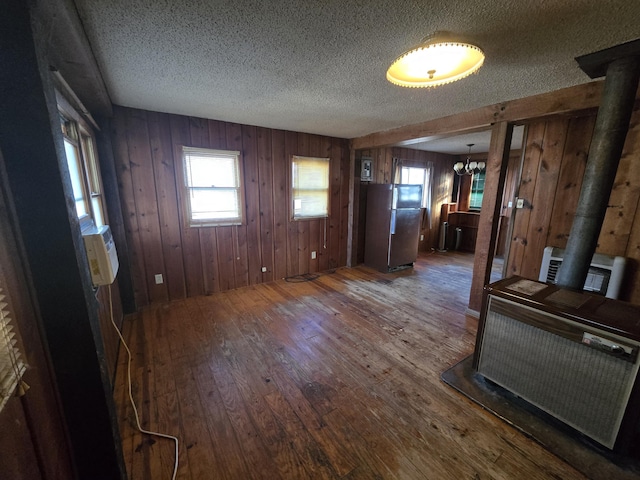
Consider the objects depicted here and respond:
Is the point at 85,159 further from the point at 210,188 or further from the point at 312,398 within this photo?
the point at 312,398

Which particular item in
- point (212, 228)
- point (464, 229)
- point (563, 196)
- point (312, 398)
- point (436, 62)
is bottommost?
point (312, 398)

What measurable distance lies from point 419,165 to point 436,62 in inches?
173

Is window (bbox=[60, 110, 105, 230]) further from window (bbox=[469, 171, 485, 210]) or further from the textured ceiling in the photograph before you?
window (bbox=[469, 171, 485, 210])

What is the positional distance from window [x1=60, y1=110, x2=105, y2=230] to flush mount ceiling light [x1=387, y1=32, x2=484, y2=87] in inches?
80.6

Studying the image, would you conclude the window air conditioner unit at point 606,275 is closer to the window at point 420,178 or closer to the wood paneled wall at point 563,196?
the wood paneled wall at point 563,196

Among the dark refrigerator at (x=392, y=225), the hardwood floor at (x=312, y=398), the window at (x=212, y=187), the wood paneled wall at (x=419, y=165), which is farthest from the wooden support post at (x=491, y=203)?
the window at (x=212, y=187)

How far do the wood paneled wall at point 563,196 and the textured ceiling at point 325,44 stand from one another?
60cm

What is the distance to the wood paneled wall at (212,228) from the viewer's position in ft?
9.24

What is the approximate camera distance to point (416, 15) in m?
1.20

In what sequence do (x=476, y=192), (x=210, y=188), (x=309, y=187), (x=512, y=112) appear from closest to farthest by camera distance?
(x=512, y=112), (x=210, y=188), (x=309, y=187), (x=476, y=192)

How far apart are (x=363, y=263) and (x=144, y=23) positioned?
422 cm

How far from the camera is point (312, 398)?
172 cm

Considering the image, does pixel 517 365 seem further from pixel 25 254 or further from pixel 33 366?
pixel 25 254

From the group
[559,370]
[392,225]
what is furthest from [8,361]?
[392,225]
